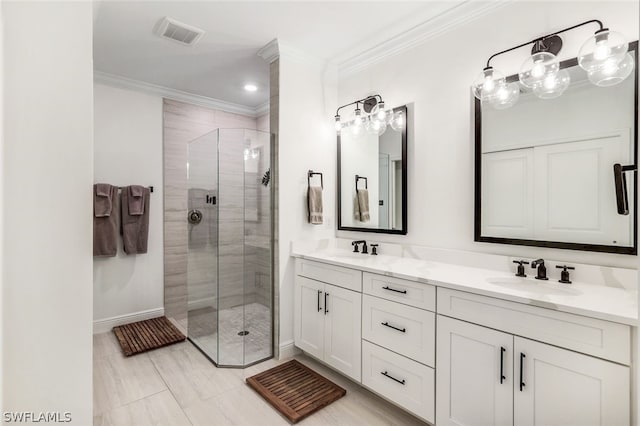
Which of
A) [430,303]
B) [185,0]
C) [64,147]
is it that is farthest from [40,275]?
[185,0]

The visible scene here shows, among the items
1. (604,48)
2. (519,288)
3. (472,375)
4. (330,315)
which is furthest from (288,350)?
(604,48)

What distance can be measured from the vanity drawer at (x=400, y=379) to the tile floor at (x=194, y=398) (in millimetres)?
159

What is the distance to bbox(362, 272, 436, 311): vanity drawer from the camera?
5.56 feet

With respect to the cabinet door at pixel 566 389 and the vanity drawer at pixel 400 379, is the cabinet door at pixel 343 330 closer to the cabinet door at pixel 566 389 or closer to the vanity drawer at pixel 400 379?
the vanity drawer at pixel 400 379

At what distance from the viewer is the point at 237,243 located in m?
2.63

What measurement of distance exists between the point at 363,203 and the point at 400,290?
1.09 m

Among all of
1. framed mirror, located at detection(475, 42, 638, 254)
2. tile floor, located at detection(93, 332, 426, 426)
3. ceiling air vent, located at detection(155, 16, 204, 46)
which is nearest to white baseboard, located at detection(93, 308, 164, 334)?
tile floor, located at detection(93, 332, 426, 426)

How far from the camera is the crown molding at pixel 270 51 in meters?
2.53

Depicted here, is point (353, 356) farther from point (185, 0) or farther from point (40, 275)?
point (185, 0)

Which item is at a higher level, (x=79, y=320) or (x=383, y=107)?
(x=383, y=107)

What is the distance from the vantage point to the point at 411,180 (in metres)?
2.39

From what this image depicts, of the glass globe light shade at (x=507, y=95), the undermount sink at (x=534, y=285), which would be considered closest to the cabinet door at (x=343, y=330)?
the undermount sink at (x=534, y=285)

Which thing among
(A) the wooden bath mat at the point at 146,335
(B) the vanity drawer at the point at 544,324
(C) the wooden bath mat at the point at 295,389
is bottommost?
(C) the wooden bath mat at the point at 295,389

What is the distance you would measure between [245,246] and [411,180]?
4.86 ft
